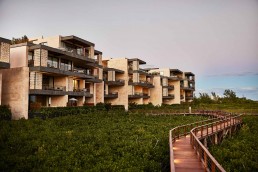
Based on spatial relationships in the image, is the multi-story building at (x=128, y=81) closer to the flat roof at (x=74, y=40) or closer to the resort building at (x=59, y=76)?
the resort building at (x=59, y=76)

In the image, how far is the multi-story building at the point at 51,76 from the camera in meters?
31.0

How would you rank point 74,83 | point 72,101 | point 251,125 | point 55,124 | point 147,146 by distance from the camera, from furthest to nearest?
point 74,83 → point 72,101 → point 251,125 → point 55,124 → point 147,146

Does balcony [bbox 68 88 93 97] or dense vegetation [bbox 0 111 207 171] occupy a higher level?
→ balcony [bbox 68 88 93 97]

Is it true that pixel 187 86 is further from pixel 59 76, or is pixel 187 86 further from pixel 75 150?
pixel 75 150

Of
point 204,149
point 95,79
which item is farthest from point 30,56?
point 204,149

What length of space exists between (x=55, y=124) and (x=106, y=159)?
13294 mm

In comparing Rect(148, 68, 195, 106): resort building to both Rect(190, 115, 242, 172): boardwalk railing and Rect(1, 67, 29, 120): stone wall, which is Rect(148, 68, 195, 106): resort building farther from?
Rect(1, 67, 29, 120): stone wall

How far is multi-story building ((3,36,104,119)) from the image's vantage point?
31.0 meters

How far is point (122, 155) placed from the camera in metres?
17.5

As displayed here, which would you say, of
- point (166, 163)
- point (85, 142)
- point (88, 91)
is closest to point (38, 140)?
point (85, 142)

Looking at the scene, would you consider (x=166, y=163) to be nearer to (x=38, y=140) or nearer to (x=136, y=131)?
(x=136, y=131)

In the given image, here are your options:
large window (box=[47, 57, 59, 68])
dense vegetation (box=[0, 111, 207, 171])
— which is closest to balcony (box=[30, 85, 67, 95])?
large window (box=[47, 57, 59, 68])

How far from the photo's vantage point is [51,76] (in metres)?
38.1

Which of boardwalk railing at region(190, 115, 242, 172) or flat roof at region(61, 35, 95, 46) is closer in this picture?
boardwalk railing at region(190, 115, 242, 172)
